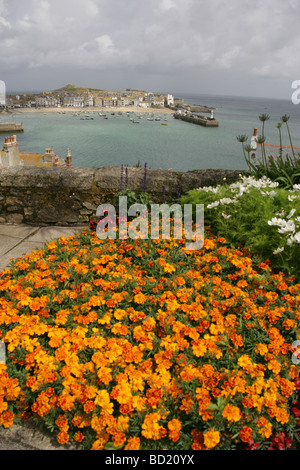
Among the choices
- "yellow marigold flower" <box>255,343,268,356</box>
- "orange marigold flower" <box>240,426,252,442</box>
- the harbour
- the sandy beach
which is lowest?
"orange marigold flower" <box>240,426,252,442</box>

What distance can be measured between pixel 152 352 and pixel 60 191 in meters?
2.89

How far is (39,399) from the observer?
1.70 meters

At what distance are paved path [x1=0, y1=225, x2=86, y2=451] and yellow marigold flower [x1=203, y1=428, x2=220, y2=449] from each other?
0.77 m

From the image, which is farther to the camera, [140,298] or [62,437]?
[140,298]

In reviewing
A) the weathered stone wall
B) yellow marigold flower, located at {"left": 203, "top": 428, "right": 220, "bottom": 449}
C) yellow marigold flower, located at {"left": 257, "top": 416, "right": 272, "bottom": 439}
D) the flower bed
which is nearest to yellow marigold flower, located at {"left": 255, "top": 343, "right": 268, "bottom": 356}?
the flower bed

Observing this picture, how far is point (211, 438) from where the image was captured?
5.02ft

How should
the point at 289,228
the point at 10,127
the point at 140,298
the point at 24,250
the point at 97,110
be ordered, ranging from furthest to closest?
the point at 97,110, the point at 10,127, the point at 24,250, the point at 289,228, the point at 140,298

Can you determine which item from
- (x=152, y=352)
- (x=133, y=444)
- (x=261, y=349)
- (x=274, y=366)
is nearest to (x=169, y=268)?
(x=152, y=352)

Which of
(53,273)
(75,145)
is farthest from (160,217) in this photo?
(75,145)

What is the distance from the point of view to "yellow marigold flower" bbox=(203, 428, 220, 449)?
1507mm

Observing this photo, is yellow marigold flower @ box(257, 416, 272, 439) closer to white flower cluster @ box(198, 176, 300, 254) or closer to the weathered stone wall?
white flower cluster @ box(198, 176, 300, 254)

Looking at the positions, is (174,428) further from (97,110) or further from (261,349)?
(97,110)

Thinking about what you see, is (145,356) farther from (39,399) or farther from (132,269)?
(132,269)
